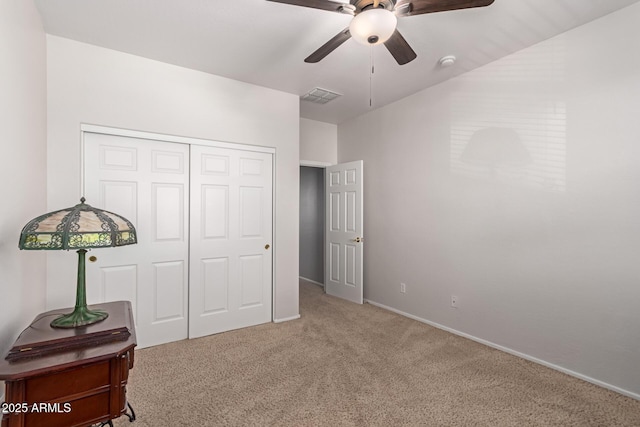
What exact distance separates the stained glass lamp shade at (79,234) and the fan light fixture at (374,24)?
1.62 metres

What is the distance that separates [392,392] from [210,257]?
2.11 meters

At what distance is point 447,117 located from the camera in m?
3.24

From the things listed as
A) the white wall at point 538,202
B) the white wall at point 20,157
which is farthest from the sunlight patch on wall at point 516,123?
the white wall at point 20,157

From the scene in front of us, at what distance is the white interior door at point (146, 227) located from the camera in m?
2.63

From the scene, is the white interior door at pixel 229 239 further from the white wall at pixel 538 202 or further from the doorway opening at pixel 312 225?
the doorway opening at pixel 312 225

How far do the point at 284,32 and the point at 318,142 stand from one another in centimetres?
232

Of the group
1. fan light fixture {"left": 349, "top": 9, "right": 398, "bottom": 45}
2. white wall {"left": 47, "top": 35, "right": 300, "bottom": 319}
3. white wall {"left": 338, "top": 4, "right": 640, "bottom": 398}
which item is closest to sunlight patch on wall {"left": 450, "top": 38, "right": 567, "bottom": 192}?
white wall {"left": 338, "top": 4, "right": 640, "bottom": 398}

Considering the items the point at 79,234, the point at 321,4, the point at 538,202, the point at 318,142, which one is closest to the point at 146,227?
the point at 79,234

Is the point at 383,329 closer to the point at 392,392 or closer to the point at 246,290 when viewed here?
the point at 392,392

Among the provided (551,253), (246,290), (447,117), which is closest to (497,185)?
(551,253)

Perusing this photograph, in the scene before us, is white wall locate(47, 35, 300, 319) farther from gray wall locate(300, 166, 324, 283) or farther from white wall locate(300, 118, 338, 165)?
gray wall locate(300, 166, 324, 283)

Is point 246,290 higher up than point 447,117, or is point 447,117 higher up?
point 447,117

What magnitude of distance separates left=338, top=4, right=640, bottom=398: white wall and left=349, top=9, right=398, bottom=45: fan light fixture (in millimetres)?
1746

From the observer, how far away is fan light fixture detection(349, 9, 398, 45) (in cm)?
156
